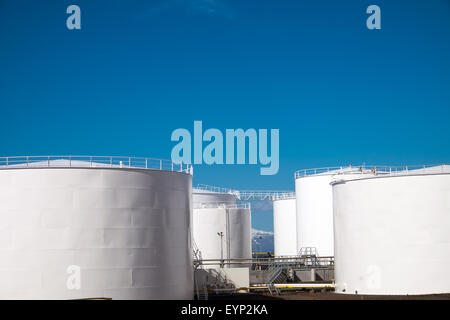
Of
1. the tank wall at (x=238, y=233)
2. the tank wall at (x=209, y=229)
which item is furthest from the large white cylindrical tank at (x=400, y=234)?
the tank wall at (x=238, y=233)

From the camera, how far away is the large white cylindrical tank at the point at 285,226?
63281 mm

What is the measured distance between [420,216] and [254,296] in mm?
10790

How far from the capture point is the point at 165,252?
98.7ft

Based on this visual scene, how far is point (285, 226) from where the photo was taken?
2542 inches

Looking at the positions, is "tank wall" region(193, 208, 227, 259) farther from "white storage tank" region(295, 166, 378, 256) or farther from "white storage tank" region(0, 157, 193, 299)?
"white storage tank" region(0, 157, 193, 299)

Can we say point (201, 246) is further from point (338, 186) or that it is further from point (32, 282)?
point (32, 282)

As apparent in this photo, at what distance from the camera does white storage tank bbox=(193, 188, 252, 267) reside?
51844 mm

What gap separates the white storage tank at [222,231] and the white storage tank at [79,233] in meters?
22.1

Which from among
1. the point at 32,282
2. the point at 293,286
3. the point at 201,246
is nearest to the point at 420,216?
the point at 293,286

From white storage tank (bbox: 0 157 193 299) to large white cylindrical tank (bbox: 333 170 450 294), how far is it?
1118 cm

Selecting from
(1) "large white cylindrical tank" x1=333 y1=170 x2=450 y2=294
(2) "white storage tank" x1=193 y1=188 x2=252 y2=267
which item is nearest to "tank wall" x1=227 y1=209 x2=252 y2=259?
(2) "white storage tank" x1=193 y1=188 x2=252 y2=267

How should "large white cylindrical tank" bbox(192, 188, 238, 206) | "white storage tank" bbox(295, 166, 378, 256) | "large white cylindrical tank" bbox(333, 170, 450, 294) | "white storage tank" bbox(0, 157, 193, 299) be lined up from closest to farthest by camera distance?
"white storage tank" bbox(0, 157, 193, 299) < "large white cylindrical tank" bbox(333, 170, 450, 294) < "white storage tank" bbox(295, 166, 378, 256) < "large white cylindrical tank" bbox(192, 188, 238, 206)

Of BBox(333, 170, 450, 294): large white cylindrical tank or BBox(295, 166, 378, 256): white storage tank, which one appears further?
BBox(295, 166, 378, 256): white storage tank
